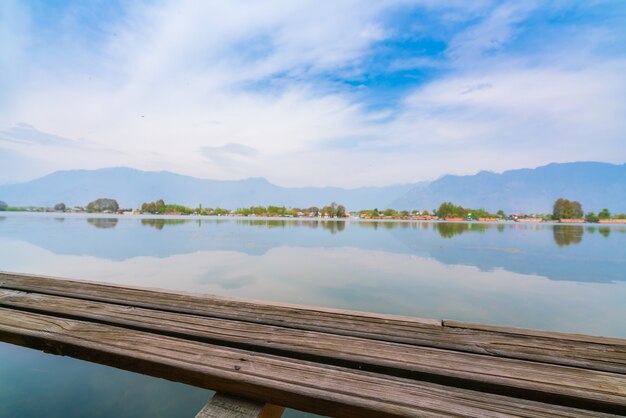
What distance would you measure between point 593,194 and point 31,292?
8890 cm

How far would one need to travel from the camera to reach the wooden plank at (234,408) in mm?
671

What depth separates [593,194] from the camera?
2494 inches

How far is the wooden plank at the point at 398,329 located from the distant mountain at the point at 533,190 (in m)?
62.3

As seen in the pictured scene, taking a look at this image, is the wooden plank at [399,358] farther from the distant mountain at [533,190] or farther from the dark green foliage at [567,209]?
the distant mountain at [533,190]

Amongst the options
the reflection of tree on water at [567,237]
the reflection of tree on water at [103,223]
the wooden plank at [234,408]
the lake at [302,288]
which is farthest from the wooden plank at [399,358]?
the reflection of tree on water at [103,223]

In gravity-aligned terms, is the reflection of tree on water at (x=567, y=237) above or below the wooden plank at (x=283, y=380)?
below

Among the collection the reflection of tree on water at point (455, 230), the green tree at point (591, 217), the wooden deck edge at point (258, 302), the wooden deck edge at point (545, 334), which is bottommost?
the reflection of tree on water at point (455, 230)

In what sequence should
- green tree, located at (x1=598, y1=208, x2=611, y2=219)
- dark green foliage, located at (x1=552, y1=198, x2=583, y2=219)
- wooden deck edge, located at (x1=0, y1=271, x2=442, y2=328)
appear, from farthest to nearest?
green tree, located at (x1=598, y1=208, x2=611, y2=219) < dark green foliage, located at (x1=552, y1=198, x2=583, y2=219) < wooden deck edge, located at (x1=0, y1=271, x2=442, y2=328)

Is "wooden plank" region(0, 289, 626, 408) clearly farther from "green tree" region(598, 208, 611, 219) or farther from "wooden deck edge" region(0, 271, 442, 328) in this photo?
"green tree" region(598, 208, 611, 219)

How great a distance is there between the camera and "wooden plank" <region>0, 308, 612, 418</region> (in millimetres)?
635

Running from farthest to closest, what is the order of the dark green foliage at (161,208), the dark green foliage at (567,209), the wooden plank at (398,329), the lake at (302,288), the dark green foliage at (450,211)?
the dark green foliage at (161,208)
the dark green foliage at (450,211)
the dark green foliage at (567,209)
the lake at (302,288)
the wooden plank at (398,329)

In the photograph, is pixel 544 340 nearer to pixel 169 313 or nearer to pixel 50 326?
pixel 169 313

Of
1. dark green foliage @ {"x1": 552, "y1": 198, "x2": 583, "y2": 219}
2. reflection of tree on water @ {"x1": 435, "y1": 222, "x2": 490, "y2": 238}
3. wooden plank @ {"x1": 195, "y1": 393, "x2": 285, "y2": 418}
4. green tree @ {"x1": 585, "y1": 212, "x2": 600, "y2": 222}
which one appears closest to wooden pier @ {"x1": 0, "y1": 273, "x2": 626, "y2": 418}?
wooden plank @ {"x1": 195, "y1": 393, "x2": 285, "y2": 418}

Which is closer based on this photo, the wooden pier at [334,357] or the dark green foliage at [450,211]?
the wooden pier at [334,357]
